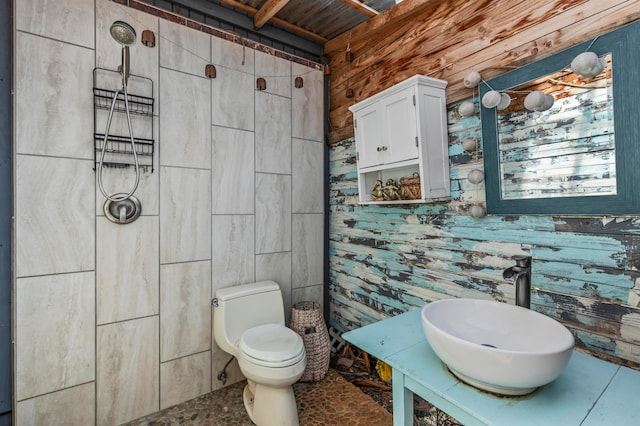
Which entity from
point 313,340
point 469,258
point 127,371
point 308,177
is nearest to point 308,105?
point 308,177

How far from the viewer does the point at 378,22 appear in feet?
7.14

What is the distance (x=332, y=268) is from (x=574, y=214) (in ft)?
5.82

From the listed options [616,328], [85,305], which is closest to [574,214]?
[616,328]

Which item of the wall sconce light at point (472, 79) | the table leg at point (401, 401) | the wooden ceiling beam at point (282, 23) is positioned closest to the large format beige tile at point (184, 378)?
the table leg at point (401, 401)

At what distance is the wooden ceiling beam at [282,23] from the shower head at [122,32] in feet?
2.84

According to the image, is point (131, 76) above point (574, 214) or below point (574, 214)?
above

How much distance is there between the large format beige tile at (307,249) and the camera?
258cm

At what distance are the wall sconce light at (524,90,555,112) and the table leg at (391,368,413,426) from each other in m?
1.18

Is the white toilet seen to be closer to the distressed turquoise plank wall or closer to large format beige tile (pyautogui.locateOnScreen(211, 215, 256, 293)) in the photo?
large format beige tile (pyautogui.locateOnScreen(211, 215, 256, 293))

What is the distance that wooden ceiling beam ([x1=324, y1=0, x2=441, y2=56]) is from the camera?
75.0 inches

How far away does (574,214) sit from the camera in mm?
1331

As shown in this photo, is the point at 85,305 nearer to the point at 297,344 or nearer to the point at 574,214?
the point at 297,344

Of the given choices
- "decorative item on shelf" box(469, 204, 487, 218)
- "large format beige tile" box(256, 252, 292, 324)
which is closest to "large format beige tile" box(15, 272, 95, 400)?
"large format beige tile" box(256, 252, 292, 324)

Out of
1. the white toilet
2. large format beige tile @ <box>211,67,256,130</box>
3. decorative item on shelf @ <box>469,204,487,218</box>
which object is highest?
large format beige tile @ <box>211,67,256,130</box>
